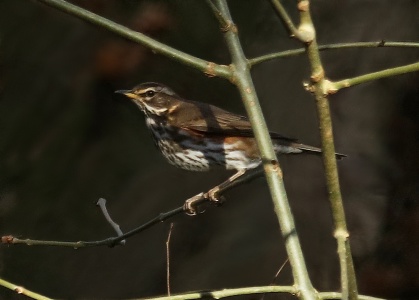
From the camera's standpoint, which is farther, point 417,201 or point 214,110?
point 417,201

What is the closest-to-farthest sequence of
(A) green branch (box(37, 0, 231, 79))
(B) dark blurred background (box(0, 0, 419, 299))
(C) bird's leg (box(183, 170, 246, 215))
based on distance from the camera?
1. (A) green branch (box(37, 0, 231, 79))
2. (C) bird's leg (box(183, 170, 246, 215))
3. (B) dark blurred background (box(0, 0, 419, 299))

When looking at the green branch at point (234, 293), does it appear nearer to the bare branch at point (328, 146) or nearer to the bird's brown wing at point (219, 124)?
the bare branch at point (328, 146)

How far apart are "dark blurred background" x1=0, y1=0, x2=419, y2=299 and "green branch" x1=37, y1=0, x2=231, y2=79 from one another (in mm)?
4009

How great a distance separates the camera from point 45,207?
717cm

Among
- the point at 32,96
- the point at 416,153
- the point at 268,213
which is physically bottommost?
the point at 268,213

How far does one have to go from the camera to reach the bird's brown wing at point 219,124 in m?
4.55

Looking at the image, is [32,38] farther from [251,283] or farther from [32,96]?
[251,283]

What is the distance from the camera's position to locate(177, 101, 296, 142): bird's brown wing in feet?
14.9

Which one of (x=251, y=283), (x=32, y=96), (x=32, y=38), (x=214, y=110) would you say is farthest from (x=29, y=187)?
(x=214, y=110)

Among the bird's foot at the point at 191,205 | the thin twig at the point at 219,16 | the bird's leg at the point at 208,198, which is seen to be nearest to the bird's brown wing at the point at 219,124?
the bird's leg at the point at 208,198

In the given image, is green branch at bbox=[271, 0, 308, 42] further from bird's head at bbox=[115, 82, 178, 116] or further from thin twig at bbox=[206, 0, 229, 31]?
bird's head at bbox=[115, 82, 178, 116]

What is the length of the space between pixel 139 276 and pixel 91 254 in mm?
426

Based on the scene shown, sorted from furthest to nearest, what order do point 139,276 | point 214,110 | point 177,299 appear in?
point 139,276 → point 214,110 → point 177,299

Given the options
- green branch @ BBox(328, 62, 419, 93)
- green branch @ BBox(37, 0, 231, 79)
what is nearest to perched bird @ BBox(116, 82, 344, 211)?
green branch @ BBox(37, 0, 231, 79)
